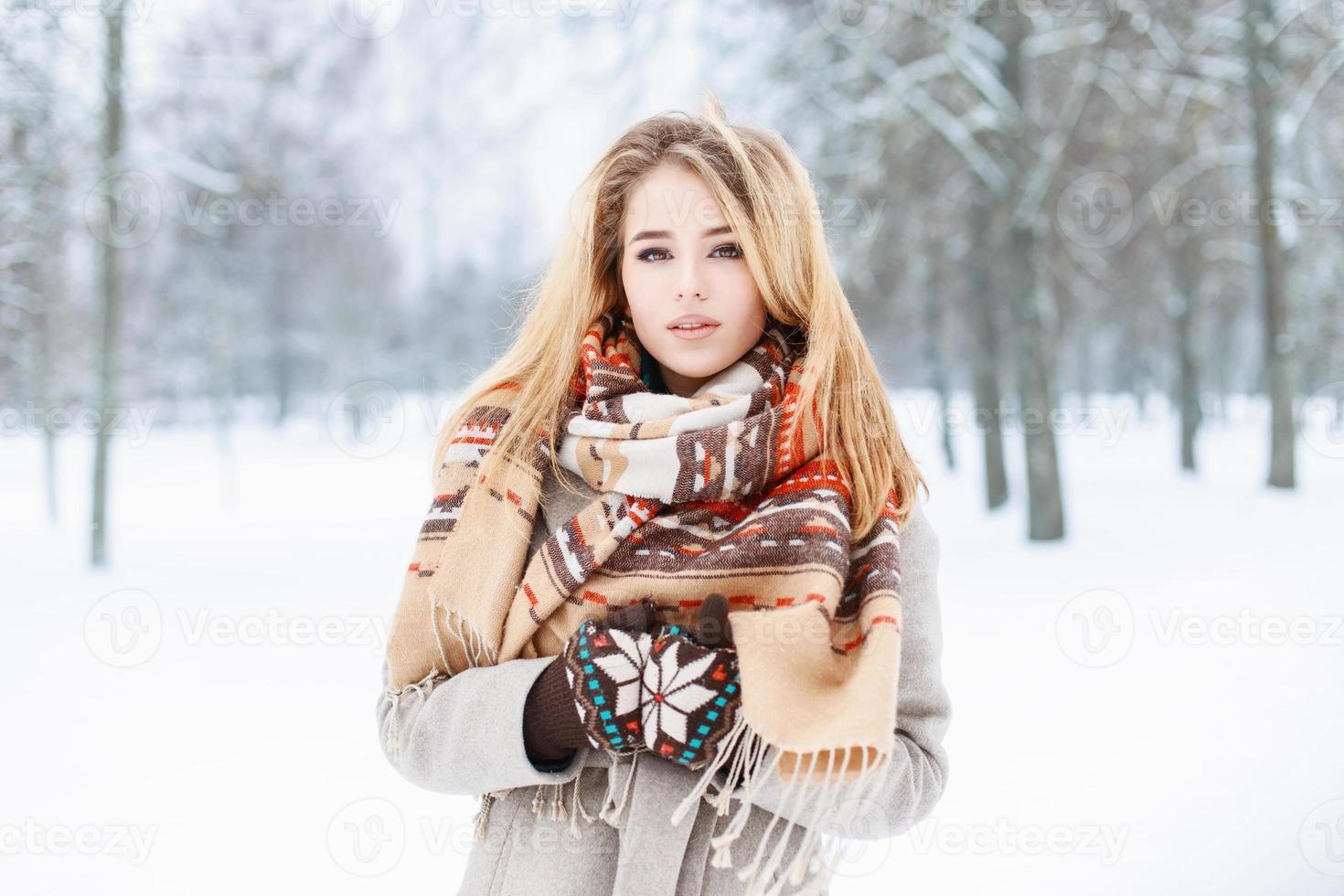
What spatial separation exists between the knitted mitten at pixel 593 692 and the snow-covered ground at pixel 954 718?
2.36 ft

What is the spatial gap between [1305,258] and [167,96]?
16913 millimetres

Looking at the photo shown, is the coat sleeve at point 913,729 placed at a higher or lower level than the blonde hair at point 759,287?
lower

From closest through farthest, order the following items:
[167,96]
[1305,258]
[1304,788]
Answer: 1. [1304,788]
2. [167,96]
3. [1305,258]

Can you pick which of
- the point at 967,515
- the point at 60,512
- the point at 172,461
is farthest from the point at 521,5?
the point at 172,461

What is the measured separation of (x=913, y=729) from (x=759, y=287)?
84 centimetres

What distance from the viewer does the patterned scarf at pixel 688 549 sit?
134 cm

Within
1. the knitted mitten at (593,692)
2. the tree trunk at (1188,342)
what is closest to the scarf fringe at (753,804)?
the knitted mitten at (593,692)

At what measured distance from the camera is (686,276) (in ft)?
5.27

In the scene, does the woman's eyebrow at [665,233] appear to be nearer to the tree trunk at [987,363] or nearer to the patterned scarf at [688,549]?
the patterned scarf at [688,549]

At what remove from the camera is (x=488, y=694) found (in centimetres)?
146

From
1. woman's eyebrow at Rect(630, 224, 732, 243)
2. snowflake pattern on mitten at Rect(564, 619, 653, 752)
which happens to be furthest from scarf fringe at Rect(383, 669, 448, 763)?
woman's eyebrow at Rect(630, 224, 732, 243)

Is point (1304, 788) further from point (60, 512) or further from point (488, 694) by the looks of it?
point (60, 512)

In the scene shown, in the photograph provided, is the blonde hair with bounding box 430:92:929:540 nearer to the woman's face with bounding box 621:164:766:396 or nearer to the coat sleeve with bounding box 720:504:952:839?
the woman's face with bounding box 621:164:766:396

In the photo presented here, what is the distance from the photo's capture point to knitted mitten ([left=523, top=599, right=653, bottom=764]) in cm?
133
